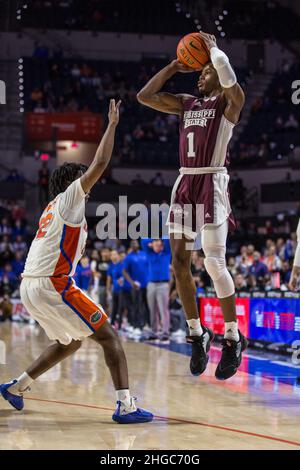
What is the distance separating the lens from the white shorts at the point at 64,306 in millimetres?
5469

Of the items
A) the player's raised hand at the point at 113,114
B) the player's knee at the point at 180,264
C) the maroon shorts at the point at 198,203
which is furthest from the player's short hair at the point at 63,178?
the player's knee at the point at 180,264

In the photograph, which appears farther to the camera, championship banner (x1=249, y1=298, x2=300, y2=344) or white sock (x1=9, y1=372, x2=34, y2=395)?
championship banner (x1=249, y1=298, x2=300, y2=344)

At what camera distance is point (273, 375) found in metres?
8.55

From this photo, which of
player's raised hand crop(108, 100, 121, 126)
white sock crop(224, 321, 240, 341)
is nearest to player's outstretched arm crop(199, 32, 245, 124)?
player's raised hand crop(108, 100, 121, 126)

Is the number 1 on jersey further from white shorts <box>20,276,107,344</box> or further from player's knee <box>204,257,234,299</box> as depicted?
white shorts <box>20,276,107,344</box>

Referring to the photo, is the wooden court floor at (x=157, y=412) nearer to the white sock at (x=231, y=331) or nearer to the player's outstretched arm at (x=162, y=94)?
the white sock at (x=231, y=331)

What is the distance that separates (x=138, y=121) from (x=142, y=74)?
205 centimetres

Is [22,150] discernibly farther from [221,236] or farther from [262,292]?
[221,236]

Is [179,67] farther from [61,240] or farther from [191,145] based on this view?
[61,240]

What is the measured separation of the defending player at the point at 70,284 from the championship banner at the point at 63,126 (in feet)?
72.3

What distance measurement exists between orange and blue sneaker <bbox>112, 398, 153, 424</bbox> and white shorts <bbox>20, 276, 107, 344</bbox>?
59 cm

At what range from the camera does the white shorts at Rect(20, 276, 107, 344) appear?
5469 mm
